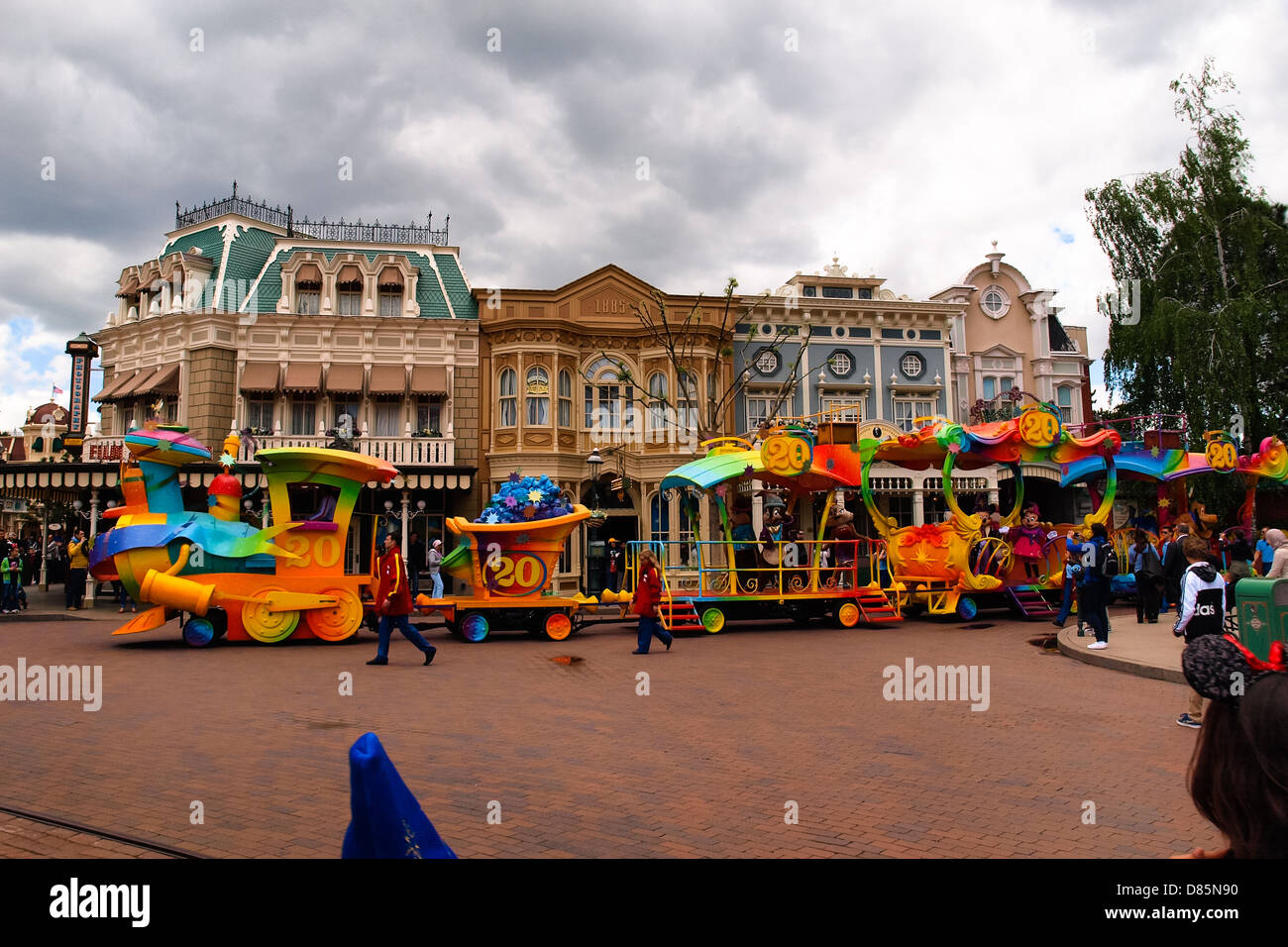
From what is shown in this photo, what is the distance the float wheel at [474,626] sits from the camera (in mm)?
15234

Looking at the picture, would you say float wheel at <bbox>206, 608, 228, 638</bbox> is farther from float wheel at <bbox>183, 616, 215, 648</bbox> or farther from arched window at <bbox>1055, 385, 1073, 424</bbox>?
arched window at <bbox>1055, 385, 1073, 424</bbox>

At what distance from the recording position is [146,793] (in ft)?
18.2

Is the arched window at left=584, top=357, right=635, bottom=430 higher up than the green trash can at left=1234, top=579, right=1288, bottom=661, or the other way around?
the arched window at left=584, top=357, right=635, bottom=430

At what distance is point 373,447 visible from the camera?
84.1 feet

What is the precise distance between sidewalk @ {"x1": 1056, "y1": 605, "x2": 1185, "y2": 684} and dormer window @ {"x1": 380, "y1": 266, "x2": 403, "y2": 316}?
21.1 meters

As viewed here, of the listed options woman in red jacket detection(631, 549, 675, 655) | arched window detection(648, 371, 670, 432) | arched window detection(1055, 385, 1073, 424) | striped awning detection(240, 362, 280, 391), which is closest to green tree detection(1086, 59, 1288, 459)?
arched window detection(1055, 385, 1073, 424)

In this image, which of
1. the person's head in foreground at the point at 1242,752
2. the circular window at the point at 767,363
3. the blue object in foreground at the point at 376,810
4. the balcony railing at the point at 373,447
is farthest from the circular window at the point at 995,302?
the blue object in foreground at the point at 376,810

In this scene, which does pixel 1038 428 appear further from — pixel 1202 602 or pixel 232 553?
pixel 232 553

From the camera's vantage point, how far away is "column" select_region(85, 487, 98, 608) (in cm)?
2324

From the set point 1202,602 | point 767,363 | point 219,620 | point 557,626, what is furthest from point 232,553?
point 767,363

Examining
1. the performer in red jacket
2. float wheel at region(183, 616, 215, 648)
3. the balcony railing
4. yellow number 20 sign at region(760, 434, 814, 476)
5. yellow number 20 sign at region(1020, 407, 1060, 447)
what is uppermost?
the balcony railing

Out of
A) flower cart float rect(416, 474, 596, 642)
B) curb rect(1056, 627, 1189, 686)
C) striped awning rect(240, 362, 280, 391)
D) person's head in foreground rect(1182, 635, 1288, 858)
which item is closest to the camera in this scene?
person's head in foreground rect(1182, 635, 1288, 858)
